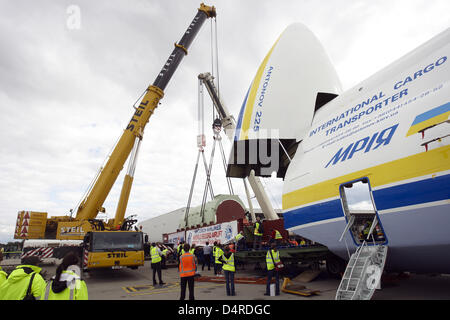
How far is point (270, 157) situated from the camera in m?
11.7

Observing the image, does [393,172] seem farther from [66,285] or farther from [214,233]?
[214,233]

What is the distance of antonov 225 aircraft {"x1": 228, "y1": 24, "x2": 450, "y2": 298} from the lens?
5.59m

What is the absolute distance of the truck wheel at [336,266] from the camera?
31.9 ft

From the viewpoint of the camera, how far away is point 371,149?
264 inches

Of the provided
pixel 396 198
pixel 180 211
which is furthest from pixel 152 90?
pixel 180 211

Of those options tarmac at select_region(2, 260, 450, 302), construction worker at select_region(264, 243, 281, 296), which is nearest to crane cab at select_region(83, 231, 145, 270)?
tarmac at select_region(2, 260, 450, 302)

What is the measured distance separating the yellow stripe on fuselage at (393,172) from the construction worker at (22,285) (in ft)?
20.8

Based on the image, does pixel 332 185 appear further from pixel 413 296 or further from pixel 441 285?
pixel 441 285

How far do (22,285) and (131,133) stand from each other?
12231mm

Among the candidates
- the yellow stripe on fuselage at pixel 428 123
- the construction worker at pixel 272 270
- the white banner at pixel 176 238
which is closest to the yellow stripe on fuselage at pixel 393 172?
the yellow stripe on fuselage at pixel 428 123

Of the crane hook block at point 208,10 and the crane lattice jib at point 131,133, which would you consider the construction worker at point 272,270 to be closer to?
the crane lattice jib at point 131,133

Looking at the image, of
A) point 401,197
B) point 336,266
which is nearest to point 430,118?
point 401,197

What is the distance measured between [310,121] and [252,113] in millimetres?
2249

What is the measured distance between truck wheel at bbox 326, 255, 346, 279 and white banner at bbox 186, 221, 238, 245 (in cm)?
605
